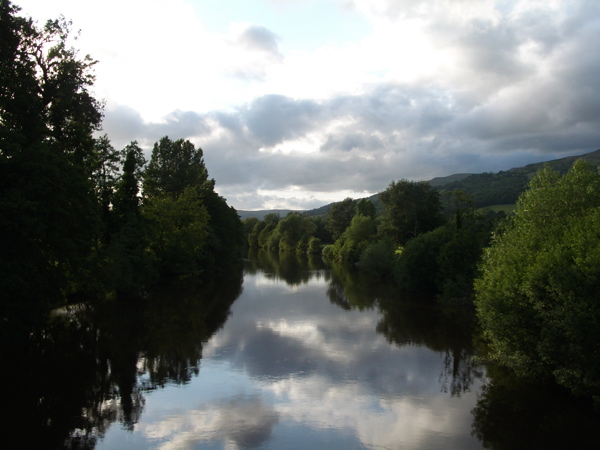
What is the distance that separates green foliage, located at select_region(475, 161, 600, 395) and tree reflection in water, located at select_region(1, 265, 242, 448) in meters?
13.2

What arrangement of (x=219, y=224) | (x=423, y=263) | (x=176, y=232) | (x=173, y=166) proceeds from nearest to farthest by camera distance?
(x=423, y=263) → (x=176, y=232) → (x=173, y=166) → (x=219, y=224)

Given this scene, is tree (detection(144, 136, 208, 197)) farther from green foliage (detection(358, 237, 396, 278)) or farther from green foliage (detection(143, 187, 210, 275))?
green foliage (detection(358, 237, 396, 278))

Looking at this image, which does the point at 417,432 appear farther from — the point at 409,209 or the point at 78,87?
the point at 409,209

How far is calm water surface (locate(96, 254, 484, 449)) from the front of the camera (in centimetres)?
1378

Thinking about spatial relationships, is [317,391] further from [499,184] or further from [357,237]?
[499,184]

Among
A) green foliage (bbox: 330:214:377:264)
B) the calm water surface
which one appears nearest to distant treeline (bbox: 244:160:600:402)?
the calm water surface

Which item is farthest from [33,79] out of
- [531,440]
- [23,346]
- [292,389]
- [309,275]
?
[309,275]

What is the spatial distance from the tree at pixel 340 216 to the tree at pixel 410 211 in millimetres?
36274

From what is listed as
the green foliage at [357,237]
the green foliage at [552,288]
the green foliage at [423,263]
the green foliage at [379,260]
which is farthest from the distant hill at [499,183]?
the green foliage at [552,288]

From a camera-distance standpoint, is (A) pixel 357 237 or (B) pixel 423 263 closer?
(B) pixel 423 263

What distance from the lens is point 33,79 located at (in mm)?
20531

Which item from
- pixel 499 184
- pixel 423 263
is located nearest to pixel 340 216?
pixel 423 263

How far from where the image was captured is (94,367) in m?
19.4

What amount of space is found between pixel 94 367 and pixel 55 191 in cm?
744
